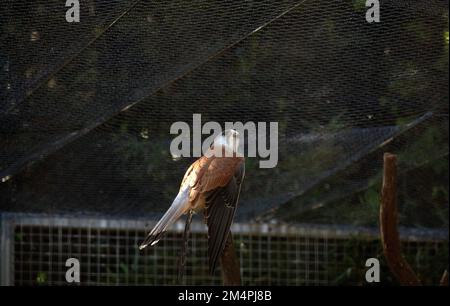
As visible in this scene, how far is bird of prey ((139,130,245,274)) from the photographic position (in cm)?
442

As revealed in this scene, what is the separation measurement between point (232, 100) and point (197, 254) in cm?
153

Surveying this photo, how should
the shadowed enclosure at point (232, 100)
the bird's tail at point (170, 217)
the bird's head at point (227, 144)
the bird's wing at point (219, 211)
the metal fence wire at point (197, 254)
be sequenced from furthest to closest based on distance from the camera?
the metal fence wire at point (197, 254), the bird's head at point (227, 144), the shadowed enclosure at point (232, 100), the bird's wing at point (219, 211), the bird's tail at point (170, 217)

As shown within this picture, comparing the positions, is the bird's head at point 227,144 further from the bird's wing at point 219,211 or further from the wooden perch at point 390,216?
the wooden perch at point 390,216

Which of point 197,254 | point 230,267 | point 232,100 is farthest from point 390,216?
point 197,254

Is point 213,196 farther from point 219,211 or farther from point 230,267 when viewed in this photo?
point 230,267

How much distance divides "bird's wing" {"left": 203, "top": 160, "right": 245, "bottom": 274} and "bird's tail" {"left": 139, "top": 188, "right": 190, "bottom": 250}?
0.10m

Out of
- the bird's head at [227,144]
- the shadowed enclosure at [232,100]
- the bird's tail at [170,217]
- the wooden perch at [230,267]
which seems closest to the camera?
the bird's tail at [170,217]

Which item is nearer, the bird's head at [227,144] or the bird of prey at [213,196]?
the bird of prey at [213,196]

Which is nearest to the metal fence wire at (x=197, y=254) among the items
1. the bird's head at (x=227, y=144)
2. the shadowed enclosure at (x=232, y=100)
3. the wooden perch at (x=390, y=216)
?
the shadowed enclosure at (x=232, y=100)

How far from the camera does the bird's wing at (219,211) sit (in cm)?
442

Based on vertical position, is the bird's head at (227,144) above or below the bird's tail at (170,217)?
above

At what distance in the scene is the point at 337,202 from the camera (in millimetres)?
5867

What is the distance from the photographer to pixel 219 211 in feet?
14.8

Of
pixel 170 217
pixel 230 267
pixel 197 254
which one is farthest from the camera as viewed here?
pixel 197 254
